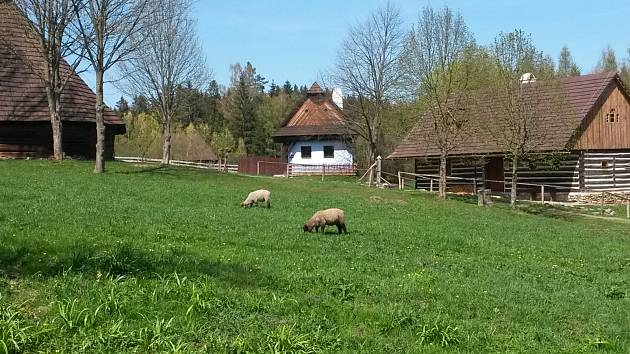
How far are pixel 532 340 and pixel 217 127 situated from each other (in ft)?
300

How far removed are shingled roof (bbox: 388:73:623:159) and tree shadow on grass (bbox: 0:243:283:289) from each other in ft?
86.4

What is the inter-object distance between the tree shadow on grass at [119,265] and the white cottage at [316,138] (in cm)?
5225

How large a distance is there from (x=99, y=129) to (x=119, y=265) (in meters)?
23.5

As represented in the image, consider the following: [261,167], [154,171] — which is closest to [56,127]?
[154,171]

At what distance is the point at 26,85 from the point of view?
120 feet

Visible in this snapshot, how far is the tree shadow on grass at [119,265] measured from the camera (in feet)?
28.6

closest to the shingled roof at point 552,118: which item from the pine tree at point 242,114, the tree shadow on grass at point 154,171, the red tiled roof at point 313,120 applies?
the tree shadow on grass at point 154,171

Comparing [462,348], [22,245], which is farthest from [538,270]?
[22,245]

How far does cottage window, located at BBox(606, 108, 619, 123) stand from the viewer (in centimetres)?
4034

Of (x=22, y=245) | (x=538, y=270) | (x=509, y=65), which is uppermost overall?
(x=509, y=65)

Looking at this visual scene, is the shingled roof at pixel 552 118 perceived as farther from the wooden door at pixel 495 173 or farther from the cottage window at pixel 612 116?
the wooden door at pixel 495 173

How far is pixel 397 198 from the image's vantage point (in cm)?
3197

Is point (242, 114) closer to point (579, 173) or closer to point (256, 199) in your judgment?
point (579, 173)

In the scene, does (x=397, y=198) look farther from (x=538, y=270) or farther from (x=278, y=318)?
(x=278, y=318)
